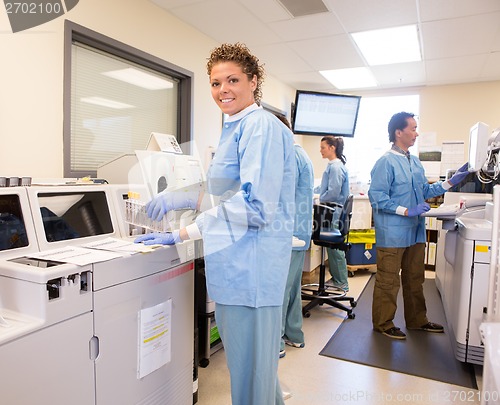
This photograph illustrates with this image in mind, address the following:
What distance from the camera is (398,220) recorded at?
8.56 feet

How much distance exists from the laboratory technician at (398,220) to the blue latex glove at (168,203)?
4.70 ft

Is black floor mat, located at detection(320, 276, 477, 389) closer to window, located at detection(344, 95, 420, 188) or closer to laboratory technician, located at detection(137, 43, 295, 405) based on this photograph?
laboratory technician, located at detection(137, 43, 295, 405)

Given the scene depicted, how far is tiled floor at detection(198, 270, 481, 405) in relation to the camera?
1978 millimetres

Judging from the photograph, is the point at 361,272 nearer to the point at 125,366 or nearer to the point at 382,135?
the point at 382,135

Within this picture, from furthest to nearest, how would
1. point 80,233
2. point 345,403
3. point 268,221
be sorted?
point 345,403
point 80,233
point 268,221

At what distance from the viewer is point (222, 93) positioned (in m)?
1.38

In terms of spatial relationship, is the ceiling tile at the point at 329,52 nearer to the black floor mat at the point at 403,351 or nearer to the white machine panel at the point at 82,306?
the black floor mat at the point at 403,351

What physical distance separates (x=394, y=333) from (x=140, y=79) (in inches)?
102

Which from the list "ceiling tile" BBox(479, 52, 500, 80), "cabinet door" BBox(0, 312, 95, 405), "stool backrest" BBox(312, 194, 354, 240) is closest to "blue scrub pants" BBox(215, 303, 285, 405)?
"cabinet door" BBox(0, 312, 95, 405)

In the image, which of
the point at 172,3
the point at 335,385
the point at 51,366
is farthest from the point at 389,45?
the point at 51,366

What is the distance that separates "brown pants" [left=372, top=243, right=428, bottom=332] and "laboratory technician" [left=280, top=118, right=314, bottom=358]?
0.61 m

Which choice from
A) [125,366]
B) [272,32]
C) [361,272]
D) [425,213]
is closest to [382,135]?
[361,272]

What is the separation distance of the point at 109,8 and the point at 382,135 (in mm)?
4005

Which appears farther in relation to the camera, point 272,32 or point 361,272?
point 361,272
